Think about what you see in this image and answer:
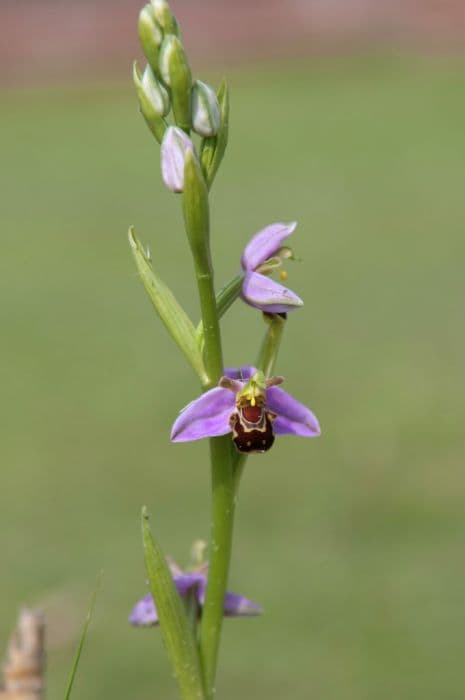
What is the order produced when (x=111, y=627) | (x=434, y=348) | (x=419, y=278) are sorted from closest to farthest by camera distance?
(x=111, y=627), (x=434, y=348), (x=419, y=278)

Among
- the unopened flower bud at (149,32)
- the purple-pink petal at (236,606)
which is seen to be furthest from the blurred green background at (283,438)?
the unopened flower bud at (149,32)

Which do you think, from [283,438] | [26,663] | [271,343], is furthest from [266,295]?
[283,438]

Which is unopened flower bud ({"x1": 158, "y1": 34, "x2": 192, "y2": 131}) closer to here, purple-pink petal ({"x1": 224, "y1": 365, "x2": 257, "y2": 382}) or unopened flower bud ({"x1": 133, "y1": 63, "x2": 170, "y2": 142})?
unopened flower bud ({"x1": 133, "y1": 63, "x2": 170, "y2": 142})

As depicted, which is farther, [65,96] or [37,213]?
[65,96]

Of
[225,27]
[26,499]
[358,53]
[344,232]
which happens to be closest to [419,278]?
[344,232]

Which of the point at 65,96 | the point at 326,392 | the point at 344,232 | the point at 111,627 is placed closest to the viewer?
the point at 111,627

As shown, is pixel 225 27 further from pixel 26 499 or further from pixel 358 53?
pixel 26 499

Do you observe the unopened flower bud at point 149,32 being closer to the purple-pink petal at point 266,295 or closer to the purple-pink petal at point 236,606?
the purple-pink petal at point 266,295

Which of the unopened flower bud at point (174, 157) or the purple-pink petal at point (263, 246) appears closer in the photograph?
the unopened flower bud at point (174, 157)
